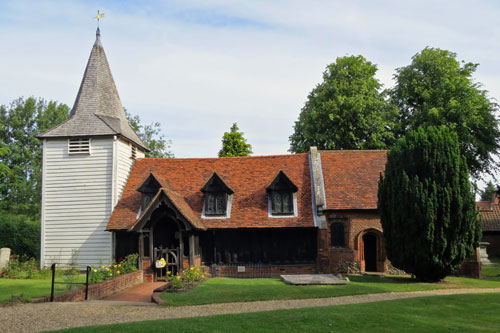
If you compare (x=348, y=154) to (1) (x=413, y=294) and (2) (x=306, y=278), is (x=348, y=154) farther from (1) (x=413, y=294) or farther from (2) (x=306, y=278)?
(1) (x=413, y=294)

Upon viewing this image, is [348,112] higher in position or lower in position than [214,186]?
higher

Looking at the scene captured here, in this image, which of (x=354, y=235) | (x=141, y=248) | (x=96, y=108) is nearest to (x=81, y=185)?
(x=96, y=108)

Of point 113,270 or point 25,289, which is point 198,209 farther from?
point 25,289

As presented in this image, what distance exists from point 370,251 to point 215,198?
9043 mm

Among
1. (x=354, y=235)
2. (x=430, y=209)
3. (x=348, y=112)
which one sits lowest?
(x=354, y=235)

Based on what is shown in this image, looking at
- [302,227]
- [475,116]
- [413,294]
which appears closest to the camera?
[413,294]

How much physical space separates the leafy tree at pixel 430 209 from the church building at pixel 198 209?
148 inches

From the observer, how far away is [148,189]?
24547 millimetres

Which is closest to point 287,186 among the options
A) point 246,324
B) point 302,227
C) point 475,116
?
point 302,227

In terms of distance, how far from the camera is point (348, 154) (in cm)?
2809

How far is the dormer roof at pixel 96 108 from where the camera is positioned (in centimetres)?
2577

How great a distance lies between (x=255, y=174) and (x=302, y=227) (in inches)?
202

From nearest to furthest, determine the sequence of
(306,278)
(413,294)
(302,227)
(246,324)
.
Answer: (246,324) → (413,294) → (306,278) → (302,227)

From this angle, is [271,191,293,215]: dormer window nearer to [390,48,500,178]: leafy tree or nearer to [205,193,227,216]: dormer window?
[205,193,227,216]: dormer window
